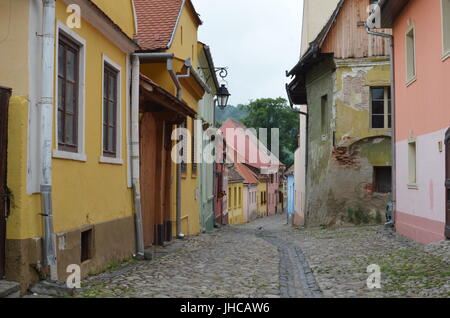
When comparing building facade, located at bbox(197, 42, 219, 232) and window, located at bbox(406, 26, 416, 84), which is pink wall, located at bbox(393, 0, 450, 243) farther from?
building facade, located at bbox(197, 42, 219, 232)

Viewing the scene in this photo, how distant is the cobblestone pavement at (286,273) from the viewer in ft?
22.5

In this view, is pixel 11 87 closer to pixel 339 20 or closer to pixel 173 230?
pixel 173 230

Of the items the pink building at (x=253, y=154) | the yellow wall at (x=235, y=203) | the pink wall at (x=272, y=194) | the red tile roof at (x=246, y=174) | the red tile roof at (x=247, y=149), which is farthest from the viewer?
Result: the pink wall at (x=272, y=194)

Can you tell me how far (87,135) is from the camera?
7945 millimetres

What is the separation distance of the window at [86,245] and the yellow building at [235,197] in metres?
30.6

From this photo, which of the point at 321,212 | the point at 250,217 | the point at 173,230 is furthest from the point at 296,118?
the point at 173,230

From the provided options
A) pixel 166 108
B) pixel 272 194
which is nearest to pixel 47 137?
pixel 166 108

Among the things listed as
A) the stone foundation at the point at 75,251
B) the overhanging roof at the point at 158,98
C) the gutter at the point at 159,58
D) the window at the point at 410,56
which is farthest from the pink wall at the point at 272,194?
the stone foundation at the point at 75,251

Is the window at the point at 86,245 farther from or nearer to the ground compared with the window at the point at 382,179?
nearer to the ground

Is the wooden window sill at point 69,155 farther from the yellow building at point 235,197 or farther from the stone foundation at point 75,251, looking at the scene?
the yellow building at point 235,197

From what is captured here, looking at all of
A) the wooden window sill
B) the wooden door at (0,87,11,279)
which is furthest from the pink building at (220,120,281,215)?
the wooden door at (0,87,11,279)

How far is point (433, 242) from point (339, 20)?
33.6ft

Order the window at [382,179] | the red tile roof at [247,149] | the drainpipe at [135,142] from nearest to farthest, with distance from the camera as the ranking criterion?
the drainpipe at [135,142] → the window at [382,179] → the red tile roof at [247,149]

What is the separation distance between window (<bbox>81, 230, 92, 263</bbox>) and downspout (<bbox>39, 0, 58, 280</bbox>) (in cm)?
162
